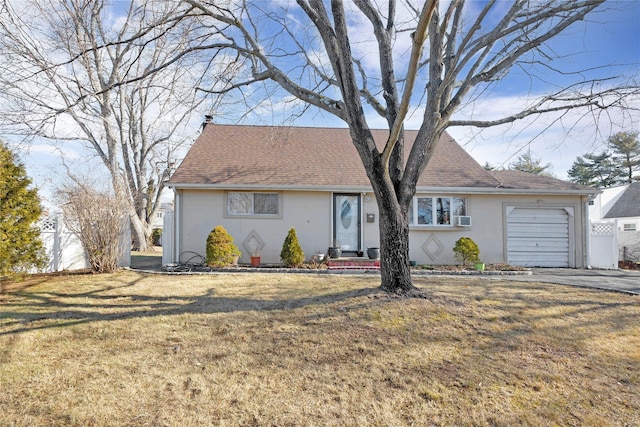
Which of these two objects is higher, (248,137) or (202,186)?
(248,137)

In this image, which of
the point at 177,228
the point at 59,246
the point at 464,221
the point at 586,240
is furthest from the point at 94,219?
the point at 586,240

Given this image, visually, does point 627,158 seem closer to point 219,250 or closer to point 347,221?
point 347,221

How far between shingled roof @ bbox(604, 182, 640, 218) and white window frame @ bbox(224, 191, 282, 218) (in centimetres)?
2349

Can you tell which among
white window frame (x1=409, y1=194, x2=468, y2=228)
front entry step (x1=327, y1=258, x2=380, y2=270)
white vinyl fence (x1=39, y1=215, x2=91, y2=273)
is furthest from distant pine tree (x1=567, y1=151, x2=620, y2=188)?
white vinyl fence (x1=39, y1=215, x2=91, y2=273)

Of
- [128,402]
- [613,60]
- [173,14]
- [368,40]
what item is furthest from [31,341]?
[613,60]

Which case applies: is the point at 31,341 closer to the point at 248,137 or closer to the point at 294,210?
the point at 294,210

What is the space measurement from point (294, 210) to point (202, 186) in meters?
3.12

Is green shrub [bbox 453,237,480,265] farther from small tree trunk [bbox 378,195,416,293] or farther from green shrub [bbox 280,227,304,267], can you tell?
small tree trunk [bbox 378,195,416,293]

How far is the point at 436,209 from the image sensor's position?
11531 mm

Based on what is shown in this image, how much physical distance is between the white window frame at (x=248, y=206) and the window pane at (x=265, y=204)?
0.05 meters

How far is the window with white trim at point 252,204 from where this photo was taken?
11125mm

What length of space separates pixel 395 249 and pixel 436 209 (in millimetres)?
6681

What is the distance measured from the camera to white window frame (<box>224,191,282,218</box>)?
36.3 feet

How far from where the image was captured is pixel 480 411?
274 centimetres
